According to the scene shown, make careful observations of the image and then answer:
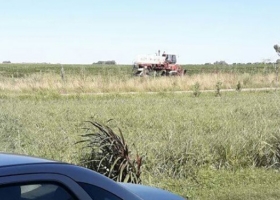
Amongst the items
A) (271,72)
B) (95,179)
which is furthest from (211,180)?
(271,72)

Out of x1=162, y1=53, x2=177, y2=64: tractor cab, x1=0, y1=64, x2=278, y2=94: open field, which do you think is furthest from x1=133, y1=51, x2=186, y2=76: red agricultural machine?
x1=0, y1=64, x2=278, y2=94: open field

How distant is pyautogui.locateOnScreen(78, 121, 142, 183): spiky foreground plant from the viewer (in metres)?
6.97

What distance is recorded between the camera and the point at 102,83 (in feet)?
90.8

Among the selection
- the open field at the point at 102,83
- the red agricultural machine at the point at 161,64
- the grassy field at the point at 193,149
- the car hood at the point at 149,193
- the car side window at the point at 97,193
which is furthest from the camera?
the red agricultural machine at the point at 161,64

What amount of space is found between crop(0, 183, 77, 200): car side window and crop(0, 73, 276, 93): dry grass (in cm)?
2377

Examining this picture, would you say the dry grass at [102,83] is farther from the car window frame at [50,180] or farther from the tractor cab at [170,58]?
the car window frame at [50,180]

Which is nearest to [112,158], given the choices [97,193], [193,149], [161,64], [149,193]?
[193,149]

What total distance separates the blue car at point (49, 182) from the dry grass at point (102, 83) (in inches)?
928

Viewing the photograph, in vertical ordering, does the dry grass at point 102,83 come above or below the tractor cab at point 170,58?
below

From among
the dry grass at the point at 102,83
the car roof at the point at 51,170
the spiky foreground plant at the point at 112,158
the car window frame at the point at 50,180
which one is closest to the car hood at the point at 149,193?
the car roof at the point at 51,170

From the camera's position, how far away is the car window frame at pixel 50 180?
6.99 ft

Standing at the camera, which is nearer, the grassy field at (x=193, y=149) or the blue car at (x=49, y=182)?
the blue car at (x=49, y=182)

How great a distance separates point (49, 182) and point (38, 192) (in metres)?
0.07

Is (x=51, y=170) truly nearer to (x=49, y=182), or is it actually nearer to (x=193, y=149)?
(x=49, y=182)
